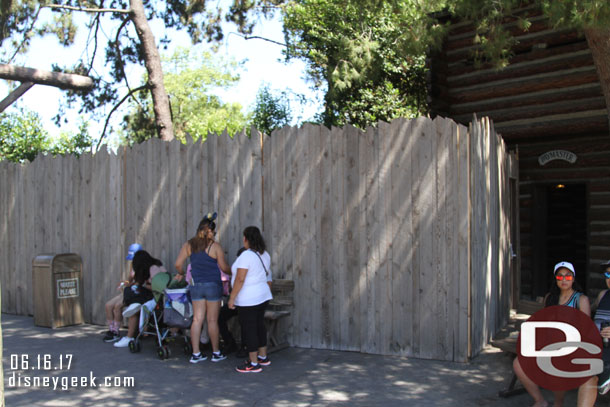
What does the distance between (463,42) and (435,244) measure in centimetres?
808

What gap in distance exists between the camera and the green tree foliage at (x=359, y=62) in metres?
18.5

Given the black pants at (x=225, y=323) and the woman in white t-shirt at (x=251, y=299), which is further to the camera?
the black pants at (x=225, y=323)

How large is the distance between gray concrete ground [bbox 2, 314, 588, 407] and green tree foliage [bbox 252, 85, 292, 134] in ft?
58.7

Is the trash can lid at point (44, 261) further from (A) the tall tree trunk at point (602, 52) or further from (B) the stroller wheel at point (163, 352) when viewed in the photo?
(A) the tall tree trunk at point (602, 52)

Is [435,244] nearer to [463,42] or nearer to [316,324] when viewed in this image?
[316,324]

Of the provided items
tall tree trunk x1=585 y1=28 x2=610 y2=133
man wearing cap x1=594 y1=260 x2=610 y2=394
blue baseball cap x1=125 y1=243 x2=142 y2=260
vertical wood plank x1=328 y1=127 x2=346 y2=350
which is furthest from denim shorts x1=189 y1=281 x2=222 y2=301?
tall tree trunk x1=585 y1=28 x2=610 y2=133

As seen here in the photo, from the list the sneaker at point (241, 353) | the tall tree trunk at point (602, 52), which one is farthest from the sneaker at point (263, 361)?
the tall tree trunk at point (602, 52)

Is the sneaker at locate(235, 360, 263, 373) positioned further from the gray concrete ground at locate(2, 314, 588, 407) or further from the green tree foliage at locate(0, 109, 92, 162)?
the green tree foliage at locate(0, 109, 92, 162)

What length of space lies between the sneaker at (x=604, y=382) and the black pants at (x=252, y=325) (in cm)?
375

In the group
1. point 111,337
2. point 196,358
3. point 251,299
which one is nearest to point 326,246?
point 251,299

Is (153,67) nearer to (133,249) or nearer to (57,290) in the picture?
(57,290)

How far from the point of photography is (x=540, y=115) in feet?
40.9

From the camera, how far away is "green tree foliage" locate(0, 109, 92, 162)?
21531mm

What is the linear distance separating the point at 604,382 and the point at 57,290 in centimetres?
823
